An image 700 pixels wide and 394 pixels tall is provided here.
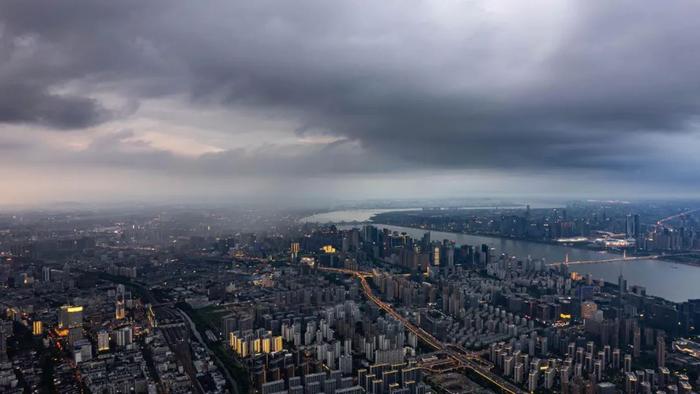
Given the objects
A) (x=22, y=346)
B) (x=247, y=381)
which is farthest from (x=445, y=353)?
(x=22, y=346)

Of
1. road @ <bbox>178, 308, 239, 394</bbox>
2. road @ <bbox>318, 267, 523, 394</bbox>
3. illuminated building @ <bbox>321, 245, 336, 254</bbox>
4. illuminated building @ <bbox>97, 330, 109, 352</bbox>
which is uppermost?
illuminated building @ <bbox>321, 245, 336, 254</bbox>

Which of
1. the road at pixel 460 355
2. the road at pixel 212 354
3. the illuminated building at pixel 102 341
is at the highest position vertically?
the illuminated building at pixel 102 341

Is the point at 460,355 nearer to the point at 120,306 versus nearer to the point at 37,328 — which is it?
the point at 120,306

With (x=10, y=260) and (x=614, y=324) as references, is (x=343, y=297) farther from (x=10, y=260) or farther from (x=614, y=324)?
(x=10, y=260)

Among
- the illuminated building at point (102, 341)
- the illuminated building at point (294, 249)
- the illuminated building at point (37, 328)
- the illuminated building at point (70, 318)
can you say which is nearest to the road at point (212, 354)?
the illuminated building at point (102, 341)

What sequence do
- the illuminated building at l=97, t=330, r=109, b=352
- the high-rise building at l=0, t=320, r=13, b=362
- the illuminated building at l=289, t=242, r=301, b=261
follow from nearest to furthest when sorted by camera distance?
the high-rise building at l=0, t=320, r=13, b=362 < the illuminated building at l=97, t=330, r=109, b=352 < the illuminated building at l=289, t=242, r=301, b=261

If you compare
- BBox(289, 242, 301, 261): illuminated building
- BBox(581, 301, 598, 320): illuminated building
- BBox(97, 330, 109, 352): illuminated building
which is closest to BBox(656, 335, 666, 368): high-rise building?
BBox(581, 301, 598, 320): illuminated building

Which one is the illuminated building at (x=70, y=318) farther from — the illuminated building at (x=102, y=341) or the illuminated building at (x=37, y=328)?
the illuminated building at (x=102, y=341)

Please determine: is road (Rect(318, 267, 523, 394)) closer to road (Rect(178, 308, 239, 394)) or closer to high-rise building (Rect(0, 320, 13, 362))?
road (Rect(178, 308, 239, 394))
